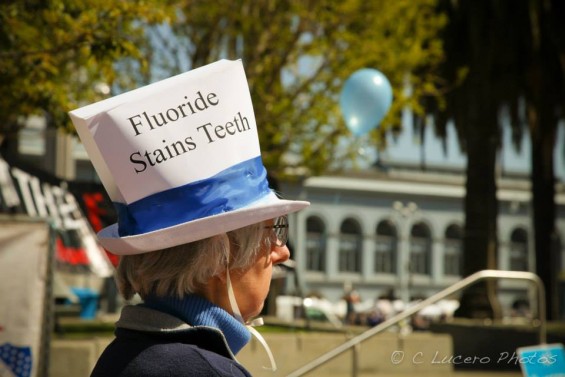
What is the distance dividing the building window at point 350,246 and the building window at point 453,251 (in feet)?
23.3

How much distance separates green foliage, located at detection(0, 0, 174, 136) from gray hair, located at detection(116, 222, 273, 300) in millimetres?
5460

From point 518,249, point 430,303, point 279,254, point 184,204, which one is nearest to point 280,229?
A: point 279,254

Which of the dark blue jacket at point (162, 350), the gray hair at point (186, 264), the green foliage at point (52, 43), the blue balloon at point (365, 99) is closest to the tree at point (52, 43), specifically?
the green foliage at point (52, 43)

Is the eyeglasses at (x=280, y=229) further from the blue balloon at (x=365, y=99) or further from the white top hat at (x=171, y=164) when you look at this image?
the blue balloon at (x=365, y=99)

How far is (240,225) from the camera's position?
2312 mm

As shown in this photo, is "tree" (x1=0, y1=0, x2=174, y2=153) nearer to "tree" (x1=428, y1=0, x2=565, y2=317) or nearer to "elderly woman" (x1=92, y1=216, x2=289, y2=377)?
"elderly woman" (x1=92, y1=216, x2=289, y2=377)

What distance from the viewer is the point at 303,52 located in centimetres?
1780

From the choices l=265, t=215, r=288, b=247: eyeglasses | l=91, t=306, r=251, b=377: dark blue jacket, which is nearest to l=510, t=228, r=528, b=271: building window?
l=265, t=215, r=288, b=247: eyeglasses

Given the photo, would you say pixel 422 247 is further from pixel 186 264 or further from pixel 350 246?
pixel 186 264

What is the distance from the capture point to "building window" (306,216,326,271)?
76.8 m

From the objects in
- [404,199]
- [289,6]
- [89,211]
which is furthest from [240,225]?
[404,199]

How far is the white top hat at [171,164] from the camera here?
2.26 meters

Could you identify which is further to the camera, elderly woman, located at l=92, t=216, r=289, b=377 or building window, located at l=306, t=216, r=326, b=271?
building window, located at l=306, t=216, r=326, b=271

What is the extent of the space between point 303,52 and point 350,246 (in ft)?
206
